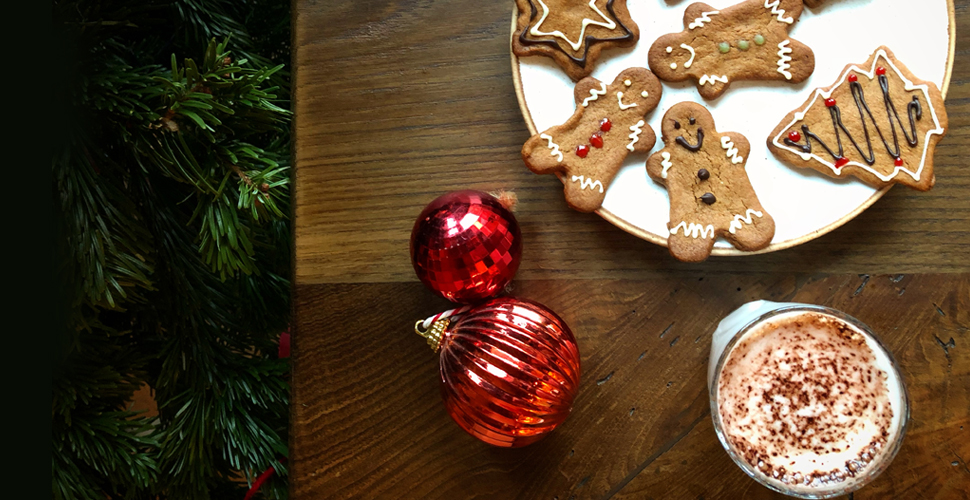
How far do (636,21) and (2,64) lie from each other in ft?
2.74

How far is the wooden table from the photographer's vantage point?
3.46 ft

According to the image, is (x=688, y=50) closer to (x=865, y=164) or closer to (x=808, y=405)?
(x=865, y=164)

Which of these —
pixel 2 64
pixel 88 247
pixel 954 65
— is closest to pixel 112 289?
pixel 88 247

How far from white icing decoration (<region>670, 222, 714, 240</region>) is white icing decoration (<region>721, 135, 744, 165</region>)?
0.11m

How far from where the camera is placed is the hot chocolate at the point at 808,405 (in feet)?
3.19

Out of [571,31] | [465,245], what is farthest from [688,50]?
[465,245]

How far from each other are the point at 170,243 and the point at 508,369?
1.97 feet

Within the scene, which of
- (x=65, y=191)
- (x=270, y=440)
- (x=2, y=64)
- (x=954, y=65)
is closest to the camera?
(x=2, y=64)

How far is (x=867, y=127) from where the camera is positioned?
3.28 feet

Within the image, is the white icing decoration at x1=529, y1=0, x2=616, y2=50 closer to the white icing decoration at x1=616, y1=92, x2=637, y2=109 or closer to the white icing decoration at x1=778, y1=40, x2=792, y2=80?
the white icing decoration at x1=616, y1=92, x2=637, y2=109

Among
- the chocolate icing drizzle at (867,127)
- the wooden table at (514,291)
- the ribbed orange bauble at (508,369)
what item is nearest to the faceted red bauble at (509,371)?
the ribbed orange bauble at (508,369)

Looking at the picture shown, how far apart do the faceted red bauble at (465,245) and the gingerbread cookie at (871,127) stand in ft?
1.43

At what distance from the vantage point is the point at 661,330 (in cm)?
108

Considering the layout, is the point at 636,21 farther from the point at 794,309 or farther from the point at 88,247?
the point at 88,247
